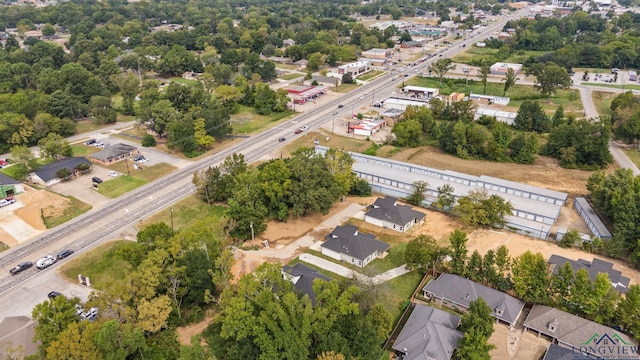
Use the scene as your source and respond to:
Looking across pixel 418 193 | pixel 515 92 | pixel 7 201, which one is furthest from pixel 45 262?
pixel 515 92

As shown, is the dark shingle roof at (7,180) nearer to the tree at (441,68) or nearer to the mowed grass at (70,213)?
the mowed grass at (70,213)

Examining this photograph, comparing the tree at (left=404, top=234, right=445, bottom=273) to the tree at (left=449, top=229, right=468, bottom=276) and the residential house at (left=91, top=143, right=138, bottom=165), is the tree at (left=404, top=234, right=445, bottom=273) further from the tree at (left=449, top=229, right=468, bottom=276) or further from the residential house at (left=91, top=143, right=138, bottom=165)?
the residential house at (left=91, top=143, right=138, bottom=165)

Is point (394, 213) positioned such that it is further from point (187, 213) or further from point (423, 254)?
point (187, 213)

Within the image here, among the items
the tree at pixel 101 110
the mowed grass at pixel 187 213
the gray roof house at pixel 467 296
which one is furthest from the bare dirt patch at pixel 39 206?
the gray roof house at pixel 467 296

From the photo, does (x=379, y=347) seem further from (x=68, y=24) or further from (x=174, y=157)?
(x=68, y=24)

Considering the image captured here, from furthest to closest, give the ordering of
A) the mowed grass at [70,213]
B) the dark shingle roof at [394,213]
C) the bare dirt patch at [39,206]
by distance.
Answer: the mowed grass at [70,213]
the bare dirt patch at [39,206]
the dark shingle roof at [394,213]

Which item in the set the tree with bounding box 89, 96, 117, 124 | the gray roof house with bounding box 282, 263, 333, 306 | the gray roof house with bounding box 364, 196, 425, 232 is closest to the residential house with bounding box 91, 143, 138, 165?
the tree with bounding box 89, 96, 117, 124
